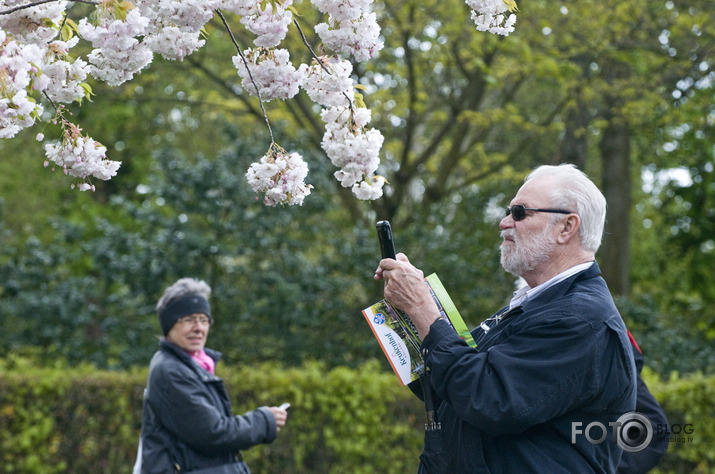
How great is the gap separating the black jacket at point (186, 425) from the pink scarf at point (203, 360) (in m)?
0.23

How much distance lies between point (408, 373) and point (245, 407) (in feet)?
13.7

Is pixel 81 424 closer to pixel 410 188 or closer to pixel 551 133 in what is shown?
pixel 410 188

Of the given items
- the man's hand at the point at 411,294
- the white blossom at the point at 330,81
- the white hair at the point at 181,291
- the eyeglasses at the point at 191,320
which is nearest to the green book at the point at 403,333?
the man's hand at the point at 411,294

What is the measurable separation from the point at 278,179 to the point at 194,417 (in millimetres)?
1592

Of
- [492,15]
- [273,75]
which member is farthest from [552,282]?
[273,75]

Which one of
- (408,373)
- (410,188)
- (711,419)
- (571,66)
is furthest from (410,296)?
(410,188)

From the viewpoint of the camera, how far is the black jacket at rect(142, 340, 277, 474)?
12.7ft

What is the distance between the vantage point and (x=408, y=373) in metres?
2.74

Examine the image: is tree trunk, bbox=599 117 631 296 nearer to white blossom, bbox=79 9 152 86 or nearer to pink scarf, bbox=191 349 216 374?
pink scarf, bbox=191 349 216 374

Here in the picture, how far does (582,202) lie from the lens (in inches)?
109

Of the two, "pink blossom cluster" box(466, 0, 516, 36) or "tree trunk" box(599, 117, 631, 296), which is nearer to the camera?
"pink blossom cluster" box(466, 0, 516, 36)

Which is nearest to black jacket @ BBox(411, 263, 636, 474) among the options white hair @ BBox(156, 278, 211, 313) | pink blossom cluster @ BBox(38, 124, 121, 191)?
pink blossom cluster @ BBox(38, 124, 121, 191)

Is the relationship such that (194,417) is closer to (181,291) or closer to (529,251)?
(181,291)

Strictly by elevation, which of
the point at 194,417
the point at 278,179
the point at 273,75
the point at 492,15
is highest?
the point at 492,15
